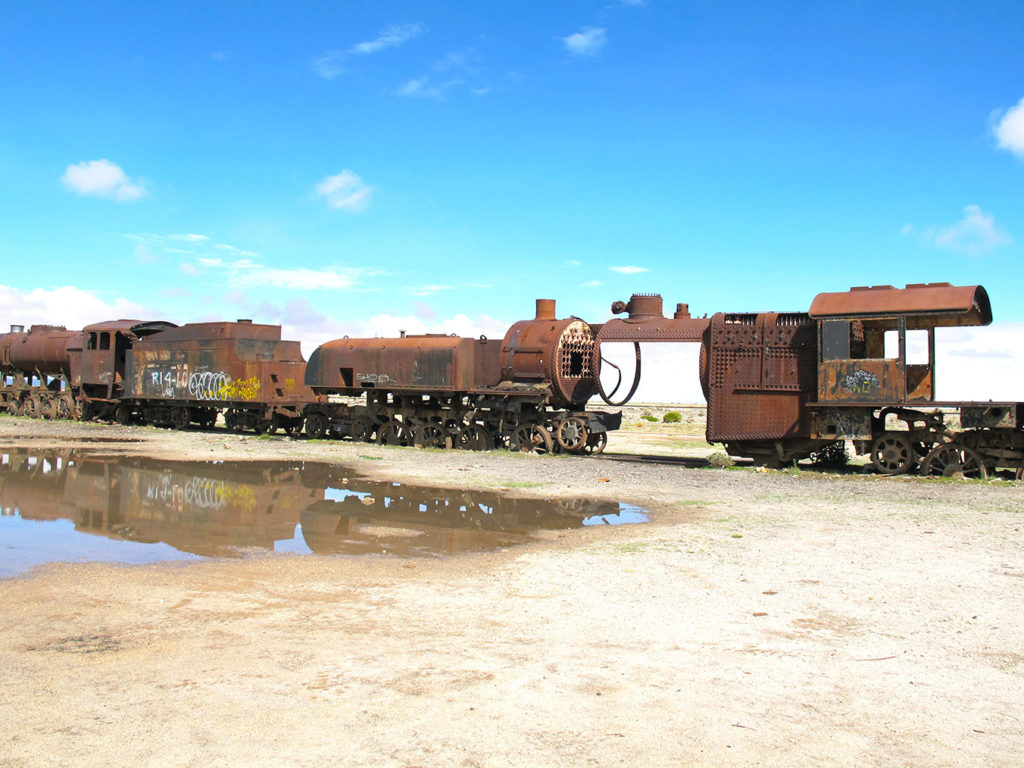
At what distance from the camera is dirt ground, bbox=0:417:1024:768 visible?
13.0 ft

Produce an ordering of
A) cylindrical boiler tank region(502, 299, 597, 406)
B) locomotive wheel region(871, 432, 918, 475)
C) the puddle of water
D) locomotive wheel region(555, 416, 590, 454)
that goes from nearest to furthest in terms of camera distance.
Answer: the puddle of water
locomotive wheel region(871, 432, 918, 475)
locomotive wheel region(555, 416, 590, 454)
cylindrical boiler tank region(502, 299, 597, 406)

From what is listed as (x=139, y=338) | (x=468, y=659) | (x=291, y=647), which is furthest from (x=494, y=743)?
(x=139, y=338)

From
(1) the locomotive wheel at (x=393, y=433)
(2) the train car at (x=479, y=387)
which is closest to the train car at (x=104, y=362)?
(2) the train car at (x=479, y=387)

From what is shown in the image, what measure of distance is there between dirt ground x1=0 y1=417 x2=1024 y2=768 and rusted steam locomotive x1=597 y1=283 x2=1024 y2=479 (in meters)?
5.56

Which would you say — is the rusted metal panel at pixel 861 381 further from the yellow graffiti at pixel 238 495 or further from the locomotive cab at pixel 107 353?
the locomotive cab at pixel 107 353

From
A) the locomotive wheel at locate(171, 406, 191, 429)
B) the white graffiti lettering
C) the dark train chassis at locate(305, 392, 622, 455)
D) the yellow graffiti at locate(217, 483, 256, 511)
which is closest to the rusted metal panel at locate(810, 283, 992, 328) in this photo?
the dark train chassis at locate(305, 392, 622, 455)

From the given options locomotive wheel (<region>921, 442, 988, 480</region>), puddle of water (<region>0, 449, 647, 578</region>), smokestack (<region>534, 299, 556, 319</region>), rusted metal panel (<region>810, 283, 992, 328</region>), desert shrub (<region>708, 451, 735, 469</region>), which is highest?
smokestack (<region>534, 299, 556, 319</region>)

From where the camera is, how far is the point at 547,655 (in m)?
5.19

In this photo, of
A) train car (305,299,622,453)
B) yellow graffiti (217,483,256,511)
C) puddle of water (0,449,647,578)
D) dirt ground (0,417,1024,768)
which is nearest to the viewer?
dirt ground (0,417,1024,768)

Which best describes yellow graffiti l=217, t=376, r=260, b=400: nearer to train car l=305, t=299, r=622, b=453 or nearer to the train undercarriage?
train car l=305, t=299, r=622, b=453

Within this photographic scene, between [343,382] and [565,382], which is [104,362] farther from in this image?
[565,382]

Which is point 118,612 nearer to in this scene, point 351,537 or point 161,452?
point 351,537

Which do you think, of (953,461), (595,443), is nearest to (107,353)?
(595,443)

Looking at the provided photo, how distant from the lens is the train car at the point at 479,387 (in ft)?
61.6
